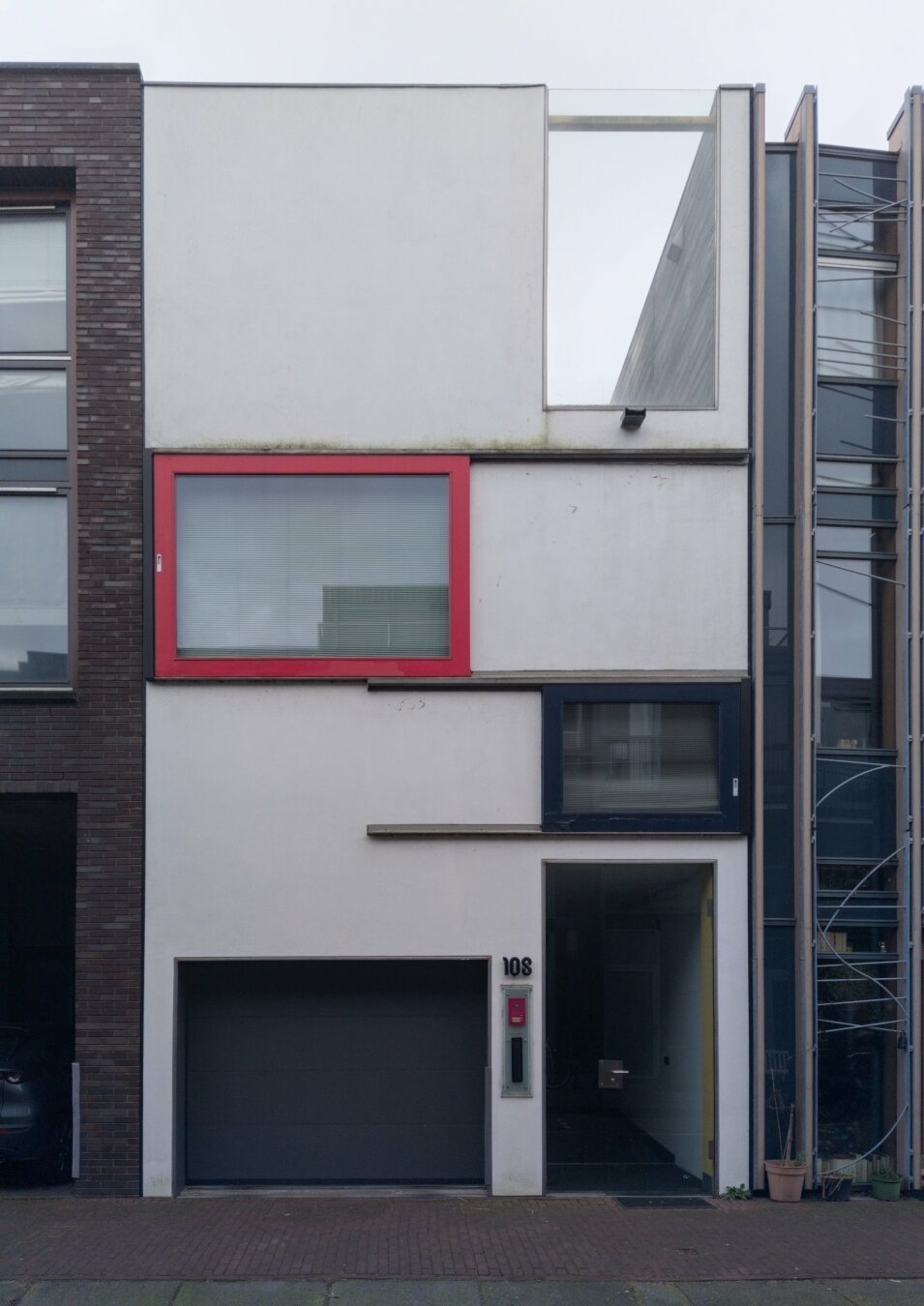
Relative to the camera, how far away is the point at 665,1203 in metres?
10.7

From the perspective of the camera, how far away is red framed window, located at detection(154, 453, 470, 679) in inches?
444

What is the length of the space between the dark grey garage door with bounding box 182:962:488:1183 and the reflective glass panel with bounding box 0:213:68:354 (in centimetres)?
622

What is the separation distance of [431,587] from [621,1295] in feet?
19.9

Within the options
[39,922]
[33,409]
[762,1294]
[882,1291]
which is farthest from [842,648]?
[39,922]

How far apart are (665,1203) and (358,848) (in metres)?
4.16

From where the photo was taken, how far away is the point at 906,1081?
11031 mm

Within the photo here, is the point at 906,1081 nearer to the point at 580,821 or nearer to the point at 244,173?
the point at 580,821

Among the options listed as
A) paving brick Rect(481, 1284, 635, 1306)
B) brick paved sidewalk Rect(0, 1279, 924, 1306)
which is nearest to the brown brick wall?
brick paved sidewalk Rect(0, 1279, 924, 1306)

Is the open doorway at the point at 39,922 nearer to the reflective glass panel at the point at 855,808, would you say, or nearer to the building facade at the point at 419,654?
the building facade at the point at 419,654

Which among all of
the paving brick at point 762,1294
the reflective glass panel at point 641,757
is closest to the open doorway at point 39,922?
the reflective glass panel at point 641,757

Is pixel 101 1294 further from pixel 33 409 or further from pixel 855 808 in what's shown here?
pixel 33 409

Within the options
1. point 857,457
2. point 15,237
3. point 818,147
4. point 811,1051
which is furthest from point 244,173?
point 811,1051

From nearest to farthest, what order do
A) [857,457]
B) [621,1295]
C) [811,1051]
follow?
[621,1295], [811,1051], [857,457]

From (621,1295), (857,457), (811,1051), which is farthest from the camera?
(857,457)
